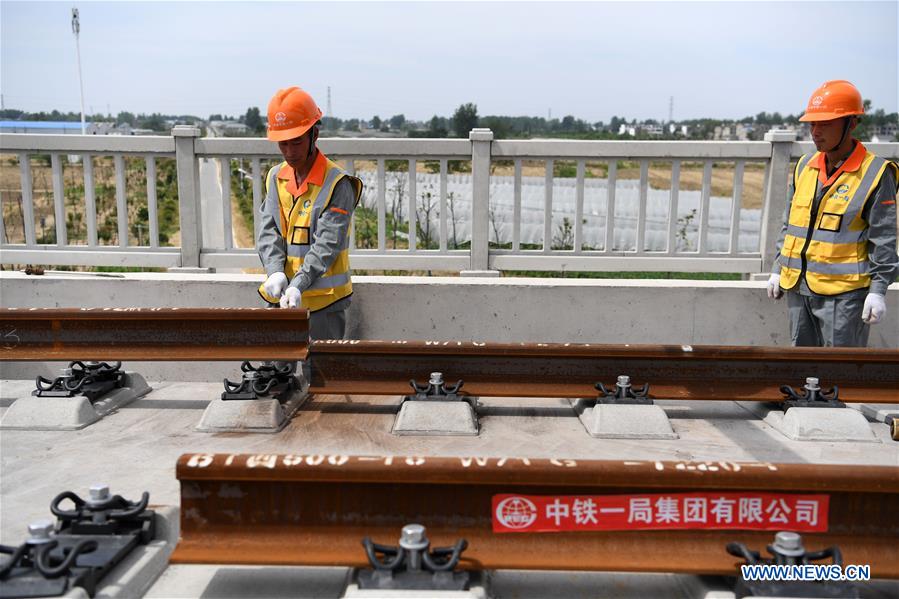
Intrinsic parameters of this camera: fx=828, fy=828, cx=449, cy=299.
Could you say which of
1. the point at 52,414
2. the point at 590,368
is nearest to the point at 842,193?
the point at 590,368

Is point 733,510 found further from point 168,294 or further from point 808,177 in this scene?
point 168,294

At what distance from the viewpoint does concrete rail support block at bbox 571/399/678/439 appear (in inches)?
209

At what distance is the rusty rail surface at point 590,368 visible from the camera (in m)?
5.68

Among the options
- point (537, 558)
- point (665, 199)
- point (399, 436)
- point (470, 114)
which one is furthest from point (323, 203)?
point (470, 114)

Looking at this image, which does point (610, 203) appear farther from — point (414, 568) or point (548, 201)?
point (414, 568)

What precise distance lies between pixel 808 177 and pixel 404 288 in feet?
10.3

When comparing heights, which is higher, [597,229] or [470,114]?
[470,114]

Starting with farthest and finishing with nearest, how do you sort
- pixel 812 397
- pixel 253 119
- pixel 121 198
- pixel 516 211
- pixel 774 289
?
pixel 253 119, pixel 516 211, pixel 121 198, pixel 774 289, pixel 812 397

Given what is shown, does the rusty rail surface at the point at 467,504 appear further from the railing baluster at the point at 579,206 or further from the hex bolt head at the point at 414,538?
the railing baluster at the point at 579,206

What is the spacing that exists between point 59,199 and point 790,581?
6736 millimetres

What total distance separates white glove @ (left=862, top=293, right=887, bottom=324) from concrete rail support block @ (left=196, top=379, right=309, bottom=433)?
400 centimetres

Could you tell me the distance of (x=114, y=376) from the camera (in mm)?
6059

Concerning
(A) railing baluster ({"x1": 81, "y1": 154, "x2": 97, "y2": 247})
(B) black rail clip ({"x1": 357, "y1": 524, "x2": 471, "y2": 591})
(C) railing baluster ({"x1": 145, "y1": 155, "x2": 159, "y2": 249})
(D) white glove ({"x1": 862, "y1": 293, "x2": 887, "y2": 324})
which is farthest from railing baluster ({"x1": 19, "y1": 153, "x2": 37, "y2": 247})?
(D) white glove ({"x1": 862, "y1": 293, "x2": 887, "y2": 324})

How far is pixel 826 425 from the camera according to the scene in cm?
537
